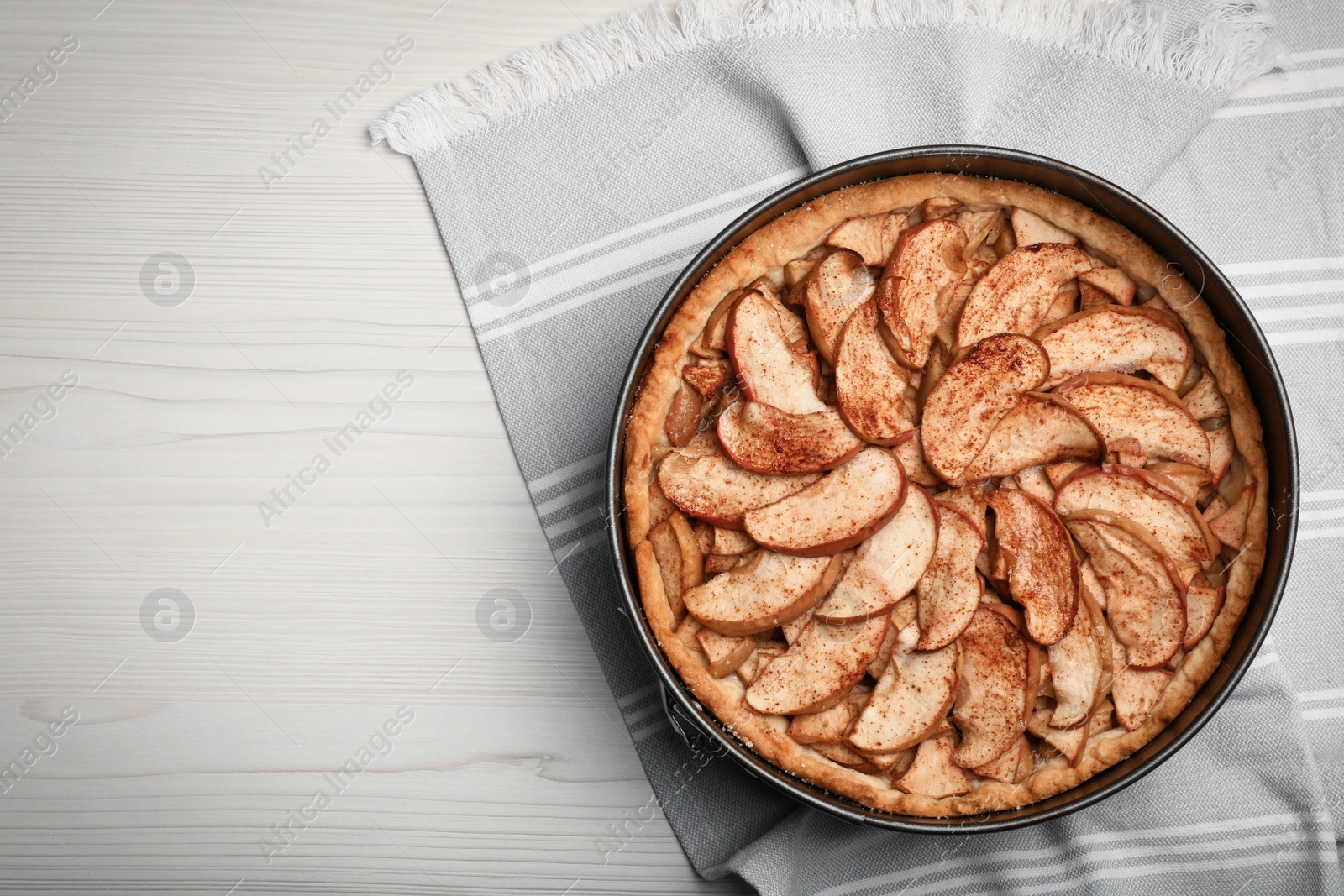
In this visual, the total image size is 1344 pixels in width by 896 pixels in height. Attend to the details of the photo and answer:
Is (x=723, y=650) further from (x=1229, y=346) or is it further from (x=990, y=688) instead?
(x=1229, y=346)

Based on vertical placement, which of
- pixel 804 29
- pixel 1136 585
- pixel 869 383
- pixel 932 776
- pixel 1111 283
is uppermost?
pixel 804 29

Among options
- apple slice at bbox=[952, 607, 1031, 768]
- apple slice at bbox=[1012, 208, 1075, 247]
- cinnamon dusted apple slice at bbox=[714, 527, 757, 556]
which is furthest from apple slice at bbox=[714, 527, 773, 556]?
apple slice at bbox=[1012, 208, 1075, 247]

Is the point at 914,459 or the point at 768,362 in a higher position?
the point at 768,362

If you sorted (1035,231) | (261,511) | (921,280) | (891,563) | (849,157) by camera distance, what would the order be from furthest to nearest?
(261,511) < (849,157) < (1035,231) < (921,280) < (891,563)

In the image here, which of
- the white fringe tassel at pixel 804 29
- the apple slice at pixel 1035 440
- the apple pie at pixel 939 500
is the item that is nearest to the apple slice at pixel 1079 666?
the apple pie at pixel 939 500

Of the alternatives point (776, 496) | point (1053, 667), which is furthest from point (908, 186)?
point (1053, 667)

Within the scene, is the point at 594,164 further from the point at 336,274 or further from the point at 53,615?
the point at 53,615

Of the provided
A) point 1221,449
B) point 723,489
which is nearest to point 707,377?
point 723,489
